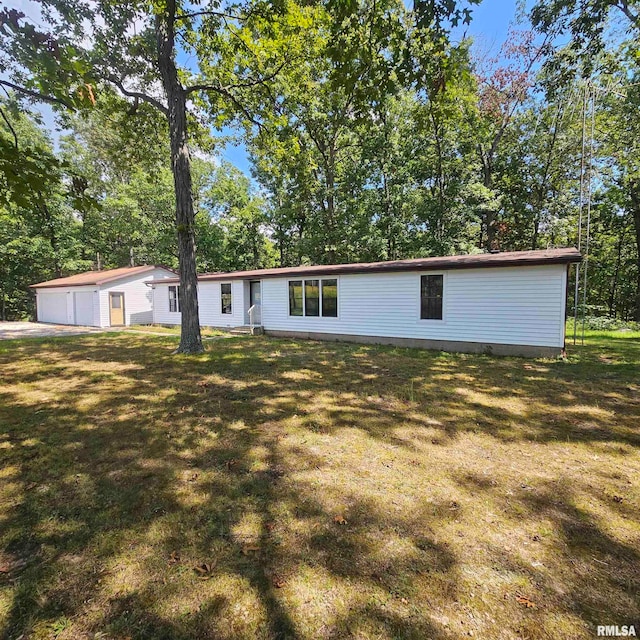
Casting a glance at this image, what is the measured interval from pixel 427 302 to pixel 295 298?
4.98 metres

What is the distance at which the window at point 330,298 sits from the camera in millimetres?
12312

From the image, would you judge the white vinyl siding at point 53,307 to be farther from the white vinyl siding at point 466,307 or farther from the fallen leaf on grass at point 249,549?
the fallen leaf on grass at point 249,549

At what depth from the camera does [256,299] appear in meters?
14.9

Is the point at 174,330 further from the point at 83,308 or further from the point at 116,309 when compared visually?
the point at 83,308

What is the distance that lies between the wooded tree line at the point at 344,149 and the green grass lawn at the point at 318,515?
2761 millimetres

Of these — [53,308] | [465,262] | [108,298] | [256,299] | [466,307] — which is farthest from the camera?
[53,308]

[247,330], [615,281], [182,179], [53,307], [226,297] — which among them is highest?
[182,179]

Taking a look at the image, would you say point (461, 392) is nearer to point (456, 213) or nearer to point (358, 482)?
point (358, 482)

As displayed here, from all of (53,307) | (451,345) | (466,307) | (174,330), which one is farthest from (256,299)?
(53,307)

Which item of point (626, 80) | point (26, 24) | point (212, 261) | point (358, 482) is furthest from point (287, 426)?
point (212, 261)

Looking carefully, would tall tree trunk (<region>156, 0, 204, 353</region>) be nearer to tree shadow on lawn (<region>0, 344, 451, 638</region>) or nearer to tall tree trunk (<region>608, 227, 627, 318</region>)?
tree shadow on lawn (<region>0, 344, 451, 638</region>)

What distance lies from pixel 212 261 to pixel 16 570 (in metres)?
23.7

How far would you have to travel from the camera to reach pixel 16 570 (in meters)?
2.09

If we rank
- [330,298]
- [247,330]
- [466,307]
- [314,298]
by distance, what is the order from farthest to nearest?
[247,330] < [314,298] < [330,298] < [466,307]
